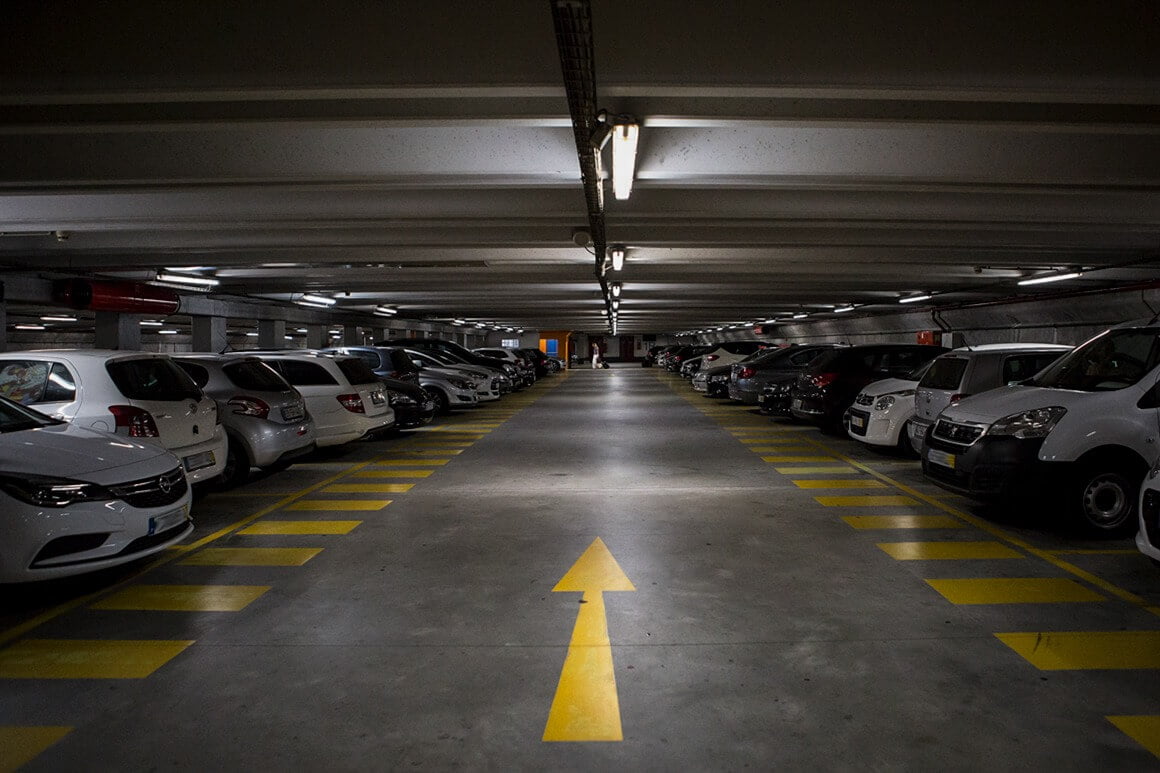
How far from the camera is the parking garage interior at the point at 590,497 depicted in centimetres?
351

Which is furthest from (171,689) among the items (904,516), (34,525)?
(904,516)

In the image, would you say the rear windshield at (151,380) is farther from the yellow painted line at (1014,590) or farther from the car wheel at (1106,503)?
the car wheel at (1106,503)

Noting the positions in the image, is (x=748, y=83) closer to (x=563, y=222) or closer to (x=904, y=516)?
(x=904, y=516)

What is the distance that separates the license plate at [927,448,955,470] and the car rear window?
1.81 meters

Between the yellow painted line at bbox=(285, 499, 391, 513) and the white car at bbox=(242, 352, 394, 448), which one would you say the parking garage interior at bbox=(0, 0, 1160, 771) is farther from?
the white car at bbox=(242, 352, 394, 448)

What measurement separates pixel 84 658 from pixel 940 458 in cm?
719

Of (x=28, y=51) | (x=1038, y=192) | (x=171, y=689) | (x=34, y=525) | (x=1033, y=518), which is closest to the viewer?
(x=171, y=689)

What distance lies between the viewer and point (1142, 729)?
3.37m

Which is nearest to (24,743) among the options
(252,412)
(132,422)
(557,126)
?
(132,422)

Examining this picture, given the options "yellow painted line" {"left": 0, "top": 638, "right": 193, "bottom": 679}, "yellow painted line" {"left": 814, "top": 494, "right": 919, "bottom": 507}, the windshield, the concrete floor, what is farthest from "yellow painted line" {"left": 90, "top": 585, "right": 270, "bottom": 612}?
the windshield

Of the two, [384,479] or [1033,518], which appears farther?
[384,479]

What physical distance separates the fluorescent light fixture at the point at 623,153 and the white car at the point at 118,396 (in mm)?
4746

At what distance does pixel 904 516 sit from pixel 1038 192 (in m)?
3.83

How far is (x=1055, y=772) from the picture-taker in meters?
3.03
